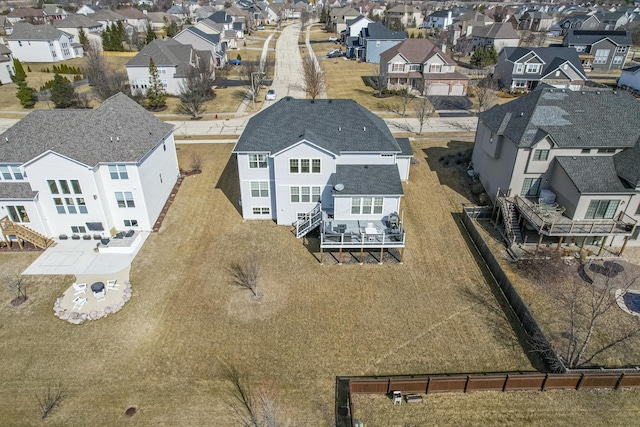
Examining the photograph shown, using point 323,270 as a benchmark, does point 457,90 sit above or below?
above

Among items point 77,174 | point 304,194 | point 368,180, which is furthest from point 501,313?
point 77,174

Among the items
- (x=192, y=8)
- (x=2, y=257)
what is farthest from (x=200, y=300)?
(x=192, y=8)

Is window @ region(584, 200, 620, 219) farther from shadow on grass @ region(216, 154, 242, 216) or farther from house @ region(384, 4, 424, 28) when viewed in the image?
house @ region(384, 4, 424, 28)

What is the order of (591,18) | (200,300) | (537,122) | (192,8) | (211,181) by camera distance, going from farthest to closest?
(192,8) → (591,18) → (211,181) → (537,122) → (200,300)

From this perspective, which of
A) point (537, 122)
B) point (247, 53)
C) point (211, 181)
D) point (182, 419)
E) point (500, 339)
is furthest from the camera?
point (247, 53)

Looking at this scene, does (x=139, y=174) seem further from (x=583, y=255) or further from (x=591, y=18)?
(x=591, y=18)

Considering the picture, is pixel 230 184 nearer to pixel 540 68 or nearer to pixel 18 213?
pixel 18 213
